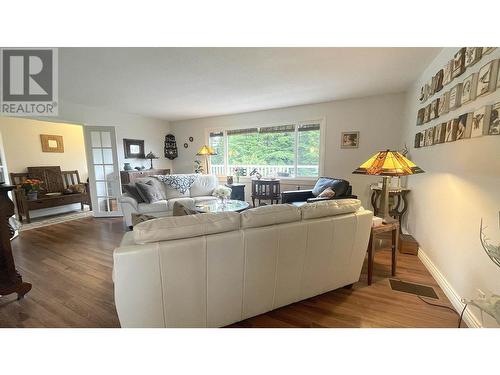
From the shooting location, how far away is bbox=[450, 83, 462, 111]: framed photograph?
66.9 inches

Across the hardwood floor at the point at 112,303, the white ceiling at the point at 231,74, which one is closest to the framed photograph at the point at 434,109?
the white ceiling at the point at 231,74

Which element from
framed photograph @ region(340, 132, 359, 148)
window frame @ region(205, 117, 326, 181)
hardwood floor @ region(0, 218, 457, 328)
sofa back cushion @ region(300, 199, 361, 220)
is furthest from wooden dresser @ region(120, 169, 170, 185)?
framed photograph @ region(340, 132, 359, 148)

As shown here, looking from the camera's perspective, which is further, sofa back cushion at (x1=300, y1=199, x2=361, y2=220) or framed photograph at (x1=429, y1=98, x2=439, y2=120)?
framed photograph at (x1=429, y1=98, x2=439, y2=120)

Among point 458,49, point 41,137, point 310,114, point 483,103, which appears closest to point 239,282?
point 483,103

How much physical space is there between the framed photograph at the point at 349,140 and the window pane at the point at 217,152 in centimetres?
300

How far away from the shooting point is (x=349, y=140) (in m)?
4.01

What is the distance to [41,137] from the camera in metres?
4.59

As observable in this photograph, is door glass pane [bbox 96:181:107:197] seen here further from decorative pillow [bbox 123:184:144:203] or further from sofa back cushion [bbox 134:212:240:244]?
sofa back cushion [bbox 134:212:240:244]

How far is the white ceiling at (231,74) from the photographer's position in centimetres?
209

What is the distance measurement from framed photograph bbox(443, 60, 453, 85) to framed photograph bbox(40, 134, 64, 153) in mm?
7077

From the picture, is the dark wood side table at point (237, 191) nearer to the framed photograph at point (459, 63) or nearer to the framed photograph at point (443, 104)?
the framed photograph at point (443, 104)
